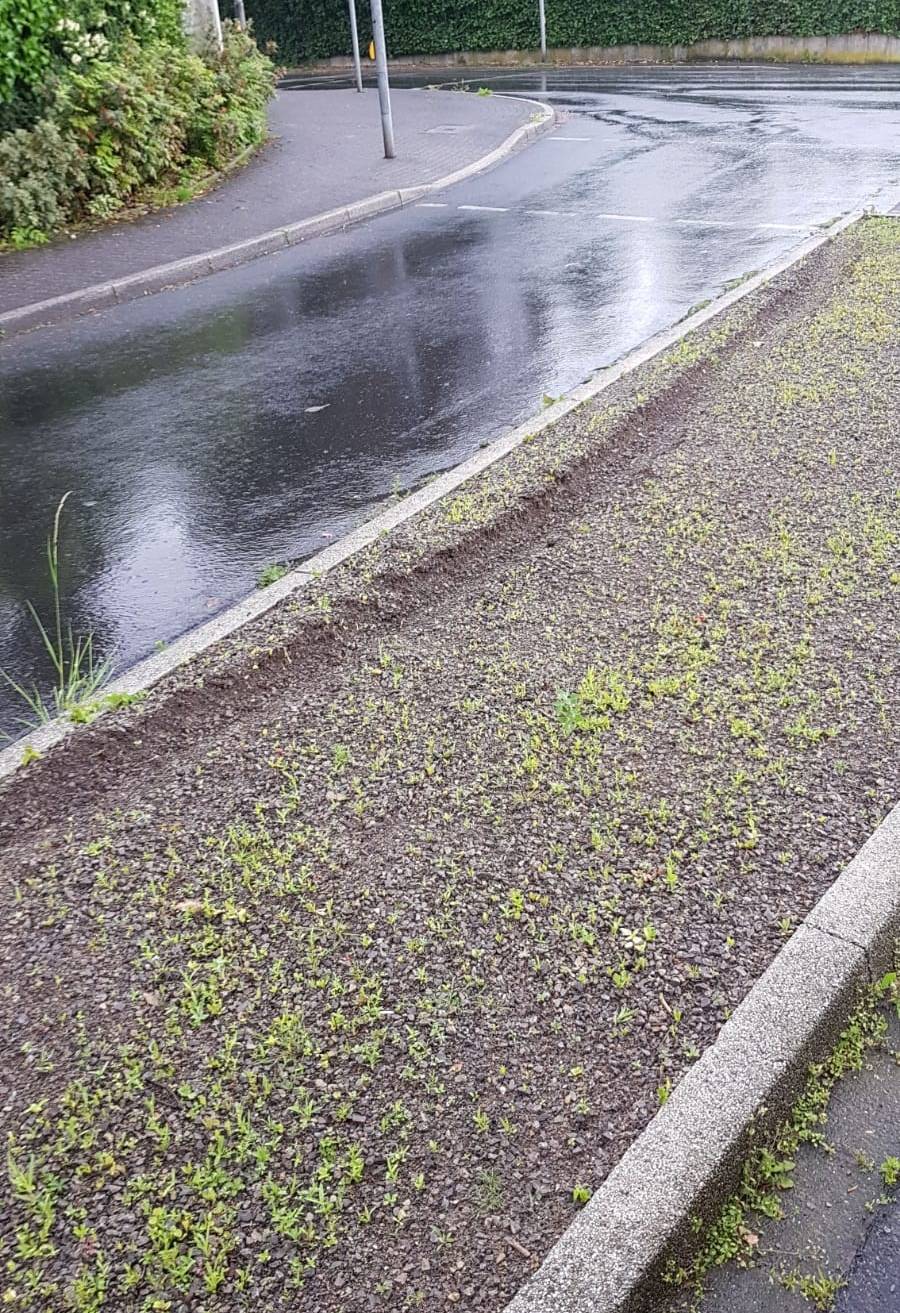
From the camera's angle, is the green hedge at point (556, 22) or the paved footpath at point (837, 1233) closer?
the paved footpath at point (837, 1233)

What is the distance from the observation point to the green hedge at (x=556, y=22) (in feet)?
87.7

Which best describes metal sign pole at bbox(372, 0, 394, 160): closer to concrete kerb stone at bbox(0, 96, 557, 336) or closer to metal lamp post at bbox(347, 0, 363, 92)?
concrete kerb stone at bbox(0, 96, 557, 336)

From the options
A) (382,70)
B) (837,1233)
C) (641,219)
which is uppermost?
(382,70)

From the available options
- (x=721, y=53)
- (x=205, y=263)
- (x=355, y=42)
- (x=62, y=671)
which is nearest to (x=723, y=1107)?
(x=62, y=671)

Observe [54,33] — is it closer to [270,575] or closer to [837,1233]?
[270,575]

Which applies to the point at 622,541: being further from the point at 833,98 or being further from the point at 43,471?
the point at 833,98

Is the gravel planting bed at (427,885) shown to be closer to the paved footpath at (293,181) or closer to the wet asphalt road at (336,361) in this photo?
the wet asphalt road at (336,361)

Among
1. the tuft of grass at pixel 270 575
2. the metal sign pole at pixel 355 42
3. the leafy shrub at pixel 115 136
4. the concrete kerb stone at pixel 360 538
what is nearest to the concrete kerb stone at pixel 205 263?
the leafy shrub at pixel 115 136

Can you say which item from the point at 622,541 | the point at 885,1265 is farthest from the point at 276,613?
the point at 885,1265

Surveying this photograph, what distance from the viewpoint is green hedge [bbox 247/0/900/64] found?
2673 cm

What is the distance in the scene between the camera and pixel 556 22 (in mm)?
31094

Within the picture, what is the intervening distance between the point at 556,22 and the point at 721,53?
4858 millimetres

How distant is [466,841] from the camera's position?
347 centimetres

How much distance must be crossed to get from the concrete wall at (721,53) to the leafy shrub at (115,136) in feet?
58.5
